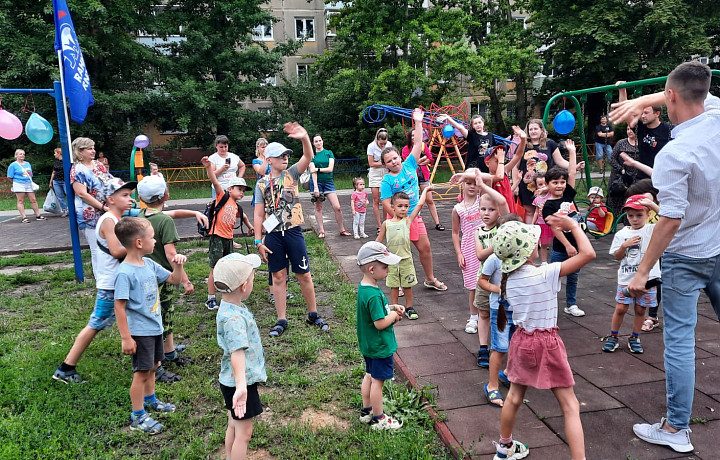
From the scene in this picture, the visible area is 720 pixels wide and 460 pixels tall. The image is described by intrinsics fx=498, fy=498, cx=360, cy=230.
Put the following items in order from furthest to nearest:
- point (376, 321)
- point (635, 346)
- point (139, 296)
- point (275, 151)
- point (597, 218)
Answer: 1. point (597, 218)
2. point (275, 151)
3. point (635, 346)
4. point (139, 296)
5. point (376, 321)

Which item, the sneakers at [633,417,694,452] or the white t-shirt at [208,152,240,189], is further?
the white t-shirt at [208,152,240,189]

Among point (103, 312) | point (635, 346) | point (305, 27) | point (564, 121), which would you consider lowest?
point (635, 346)

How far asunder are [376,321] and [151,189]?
253cm

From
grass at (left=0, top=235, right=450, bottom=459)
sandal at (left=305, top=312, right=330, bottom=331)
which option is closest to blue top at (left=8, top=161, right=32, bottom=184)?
grass at (left=0, top=235, right=450, bottom=459)

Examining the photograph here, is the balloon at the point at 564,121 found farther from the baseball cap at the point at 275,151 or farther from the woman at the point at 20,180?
the woman at the point at 20,180

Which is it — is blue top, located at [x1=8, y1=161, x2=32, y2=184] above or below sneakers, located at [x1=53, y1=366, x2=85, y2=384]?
above

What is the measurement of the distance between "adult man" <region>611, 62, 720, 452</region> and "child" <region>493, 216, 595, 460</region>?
585mm

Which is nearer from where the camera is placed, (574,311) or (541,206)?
(574,311)

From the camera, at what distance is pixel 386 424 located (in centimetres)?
350

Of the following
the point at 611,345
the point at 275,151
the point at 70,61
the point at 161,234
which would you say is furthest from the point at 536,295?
the point at 70,61

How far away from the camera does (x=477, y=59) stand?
22.7 metres

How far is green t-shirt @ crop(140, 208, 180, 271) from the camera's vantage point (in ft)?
15.0

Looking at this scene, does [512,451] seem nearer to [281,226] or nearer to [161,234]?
[281,226]

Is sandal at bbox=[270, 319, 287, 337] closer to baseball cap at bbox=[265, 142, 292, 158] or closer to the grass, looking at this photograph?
the grass
